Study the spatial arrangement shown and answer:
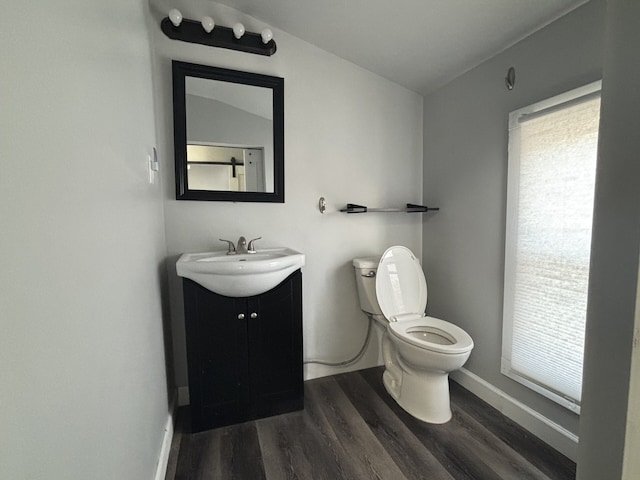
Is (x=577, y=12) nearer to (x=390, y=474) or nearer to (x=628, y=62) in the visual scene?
(x=628, y=62)

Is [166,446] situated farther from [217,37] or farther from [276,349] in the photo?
[217,37]

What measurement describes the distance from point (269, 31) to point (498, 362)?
7.65 ft

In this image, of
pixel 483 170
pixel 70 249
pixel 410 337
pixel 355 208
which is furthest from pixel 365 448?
pixel 483 170

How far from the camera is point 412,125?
2.14 meters

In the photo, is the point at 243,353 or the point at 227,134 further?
the point at 227,134

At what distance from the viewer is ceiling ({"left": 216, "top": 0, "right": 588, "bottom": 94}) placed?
1324 mm

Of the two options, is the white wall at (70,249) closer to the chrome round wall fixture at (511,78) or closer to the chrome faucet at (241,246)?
the chrome faucet at (241,246)

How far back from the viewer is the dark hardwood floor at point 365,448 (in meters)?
1.25

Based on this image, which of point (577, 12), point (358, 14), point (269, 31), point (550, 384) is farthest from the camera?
point (269, 31)

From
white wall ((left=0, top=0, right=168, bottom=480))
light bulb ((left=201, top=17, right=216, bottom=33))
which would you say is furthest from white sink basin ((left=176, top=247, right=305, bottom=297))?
light bulb ((left=201, top=17, right=216, bottom=33))

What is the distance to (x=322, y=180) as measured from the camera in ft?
6.29

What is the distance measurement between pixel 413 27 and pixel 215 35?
110cm

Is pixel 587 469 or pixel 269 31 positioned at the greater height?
pixel 269 31

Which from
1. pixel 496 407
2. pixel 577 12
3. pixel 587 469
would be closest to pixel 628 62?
pixel 587 469
